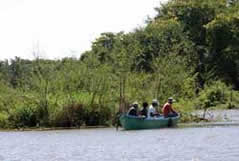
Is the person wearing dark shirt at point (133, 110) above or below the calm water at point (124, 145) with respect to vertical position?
above

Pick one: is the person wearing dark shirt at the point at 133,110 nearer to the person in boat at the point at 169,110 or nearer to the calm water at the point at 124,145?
the calm water at the point at 124,145

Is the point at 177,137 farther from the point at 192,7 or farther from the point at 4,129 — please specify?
the point at 192,7

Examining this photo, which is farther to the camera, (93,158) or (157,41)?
(157,41)

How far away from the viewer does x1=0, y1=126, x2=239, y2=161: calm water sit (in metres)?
23.7

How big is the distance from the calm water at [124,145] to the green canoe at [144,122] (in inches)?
31.9

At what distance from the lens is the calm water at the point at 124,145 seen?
933 inches

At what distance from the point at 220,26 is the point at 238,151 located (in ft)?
176

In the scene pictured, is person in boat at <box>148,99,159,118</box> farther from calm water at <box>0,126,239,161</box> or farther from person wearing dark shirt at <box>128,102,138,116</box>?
calm water at <box>0,126,239,161</box>

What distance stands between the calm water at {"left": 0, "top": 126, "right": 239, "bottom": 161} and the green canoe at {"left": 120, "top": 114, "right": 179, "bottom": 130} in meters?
0.81

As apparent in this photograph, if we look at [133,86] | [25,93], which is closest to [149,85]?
[133,86]

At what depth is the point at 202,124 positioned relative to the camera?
124 feet

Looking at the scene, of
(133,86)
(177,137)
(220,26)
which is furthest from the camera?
(220,26)

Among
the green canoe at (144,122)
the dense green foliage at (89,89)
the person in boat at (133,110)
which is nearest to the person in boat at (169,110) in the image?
the green canoe at (144,122)

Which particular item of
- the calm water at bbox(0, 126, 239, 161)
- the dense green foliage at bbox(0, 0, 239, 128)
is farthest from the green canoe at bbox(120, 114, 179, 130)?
the dense green foliage at bbox(0, 0, 239, 128)
